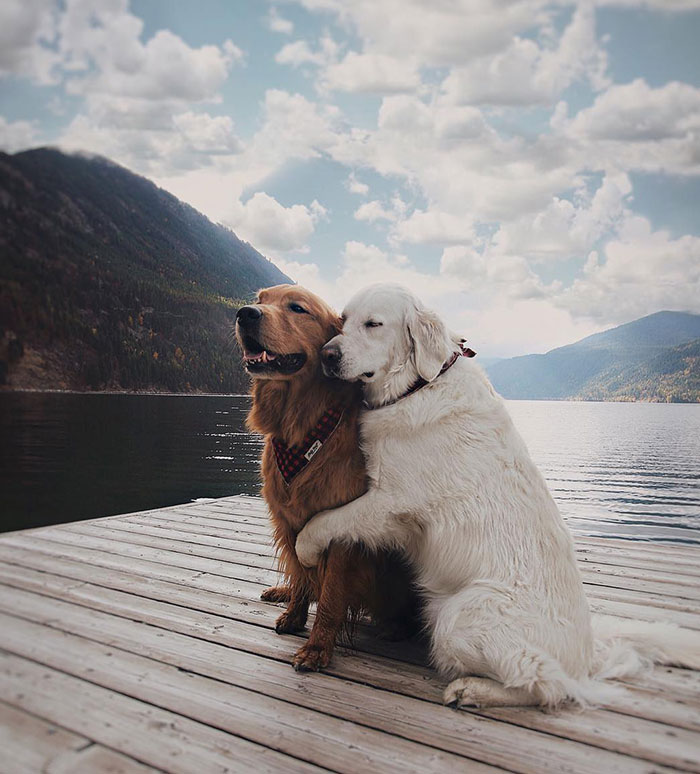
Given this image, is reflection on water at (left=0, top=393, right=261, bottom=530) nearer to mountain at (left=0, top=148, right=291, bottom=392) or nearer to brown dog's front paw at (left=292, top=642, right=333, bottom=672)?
brown dog's front paw at (left=292, top=642, right=333, bottom=672)

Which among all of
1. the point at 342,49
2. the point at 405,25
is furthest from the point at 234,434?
the point at 405,25

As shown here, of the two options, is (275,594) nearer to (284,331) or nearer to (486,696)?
(486,696)

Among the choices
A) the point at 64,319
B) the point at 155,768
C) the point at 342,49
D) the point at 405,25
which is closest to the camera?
the point at 155,768

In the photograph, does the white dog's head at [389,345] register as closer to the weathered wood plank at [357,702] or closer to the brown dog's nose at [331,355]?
the brown dog's nose at [331,355]

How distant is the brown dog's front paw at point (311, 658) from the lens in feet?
6.42

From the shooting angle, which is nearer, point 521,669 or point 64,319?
point 521,669

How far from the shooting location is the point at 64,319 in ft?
187

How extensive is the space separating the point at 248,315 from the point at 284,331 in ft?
0.47

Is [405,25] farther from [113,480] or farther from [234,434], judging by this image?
[234,434]

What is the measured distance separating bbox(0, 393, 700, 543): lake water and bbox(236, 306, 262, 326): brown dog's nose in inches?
425

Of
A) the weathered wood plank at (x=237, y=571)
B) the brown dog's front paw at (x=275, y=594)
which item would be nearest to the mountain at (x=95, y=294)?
the weathered wood plank at (x=237, y=571)

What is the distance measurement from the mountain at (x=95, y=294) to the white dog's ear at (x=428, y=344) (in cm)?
4899

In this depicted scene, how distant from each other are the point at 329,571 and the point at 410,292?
3.47ft

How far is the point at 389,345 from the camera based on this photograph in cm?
201
